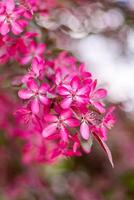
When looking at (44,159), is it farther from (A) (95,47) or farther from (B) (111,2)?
(A) (95,47)

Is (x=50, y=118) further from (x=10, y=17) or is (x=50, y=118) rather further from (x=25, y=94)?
(x=10, y=17)

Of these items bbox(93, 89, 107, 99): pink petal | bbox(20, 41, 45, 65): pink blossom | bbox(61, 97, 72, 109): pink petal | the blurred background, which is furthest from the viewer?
the blurred background

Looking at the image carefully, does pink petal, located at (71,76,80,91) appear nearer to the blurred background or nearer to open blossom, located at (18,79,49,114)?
open blossom, located at (18,79,49,114)

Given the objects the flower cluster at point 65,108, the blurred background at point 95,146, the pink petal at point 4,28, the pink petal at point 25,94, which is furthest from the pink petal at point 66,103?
the blurred background at point 95,146

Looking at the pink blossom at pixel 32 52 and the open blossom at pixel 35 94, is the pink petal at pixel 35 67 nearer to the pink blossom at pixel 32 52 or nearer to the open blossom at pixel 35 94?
the open blossom at pixel 35 94

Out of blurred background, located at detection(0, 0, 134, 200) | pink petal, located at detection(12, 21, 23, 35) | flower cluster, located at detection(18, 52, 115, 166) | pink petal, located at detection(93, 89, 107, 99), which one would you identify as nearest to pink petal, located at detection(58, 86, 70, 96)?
flower cluster, located at detection(18, 52, 115, 166)

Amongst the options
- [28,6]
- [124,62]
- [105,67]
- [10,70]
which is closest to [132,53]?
[124,62]
